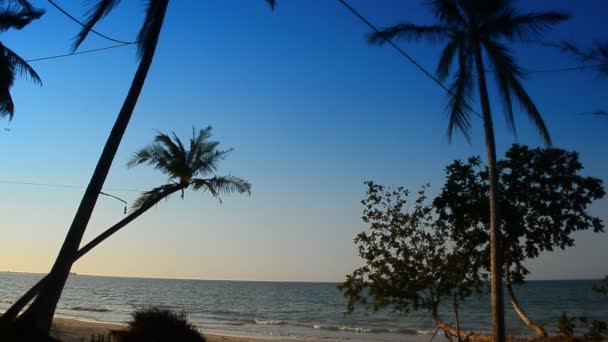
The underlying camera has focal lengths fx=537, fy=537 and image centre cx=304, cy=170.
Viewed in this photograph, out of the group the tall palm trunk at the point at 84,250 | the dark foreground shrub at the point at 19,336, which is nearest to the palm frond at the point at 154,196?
the tall palm trunk at the point at 84,250

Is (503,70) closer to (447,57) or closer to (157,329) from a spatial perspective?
(447,57)

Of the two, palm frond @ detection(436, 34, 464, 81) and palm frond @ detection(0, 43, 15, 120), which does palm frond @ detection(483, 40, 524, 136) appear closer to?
palm frond @ detection(436, 34, 464, 81)

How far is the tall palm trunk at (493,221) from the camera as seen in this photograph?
12062 millimetres

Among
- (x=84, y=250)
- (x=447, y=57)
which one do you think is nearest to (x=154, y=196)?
(x=84, y=250)

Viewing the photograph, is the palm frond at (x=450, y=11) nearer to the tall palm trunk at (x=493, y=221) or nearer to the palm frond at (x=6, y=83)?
the tall palm trunk at (x=493, y=221)

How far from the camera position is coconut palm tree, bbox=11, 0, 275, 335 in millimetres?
10047

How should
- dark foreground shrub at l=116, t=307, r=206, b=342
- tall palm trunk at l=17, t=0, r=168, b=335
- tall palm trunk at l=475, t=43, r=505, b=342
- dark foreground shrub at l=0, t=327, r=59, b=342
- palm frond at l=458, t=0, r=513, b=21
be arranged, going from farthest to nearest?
palm frond at l=458, t=0, r=513, b=21 → tall palm trunk at l=475, t=43, r=505, b=342 → dark foreground shrub at l=116, t=307, r=206, b=342 → tall palm trunk at l=17, t=0, r=168, b=335 → dark foreground shrub at l=0, t=327, r=59, b=342

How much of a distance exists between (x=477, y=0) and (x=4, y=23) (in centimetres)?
1275

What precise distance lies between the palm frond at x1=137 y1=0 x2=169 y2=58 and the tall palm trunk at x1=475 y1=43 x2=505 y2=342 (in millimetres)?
7798

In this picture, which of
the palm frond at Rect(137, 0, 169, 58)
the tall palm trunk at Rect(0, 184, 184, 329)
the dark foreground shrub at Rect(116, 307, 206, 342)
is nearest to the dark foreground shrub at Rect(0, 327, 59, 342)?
the tall palm trunk at Rect(0, 184, 184, 329)

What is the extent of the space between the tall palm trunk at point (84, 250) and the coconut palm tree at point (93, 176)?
0.30 m

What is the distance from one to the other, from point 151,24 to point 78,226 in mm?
4855

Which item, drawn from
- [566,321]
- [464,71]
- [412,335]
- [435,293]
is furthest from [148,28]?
[412,335]

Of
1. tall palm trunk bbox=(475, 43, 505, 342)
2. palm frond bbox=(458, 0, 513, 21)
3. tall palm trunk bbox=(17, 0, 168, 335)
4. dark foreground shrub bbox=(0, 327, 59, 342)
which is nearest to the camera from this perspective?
dark foreground shrub bbox=(0, 327, 59, 342)
